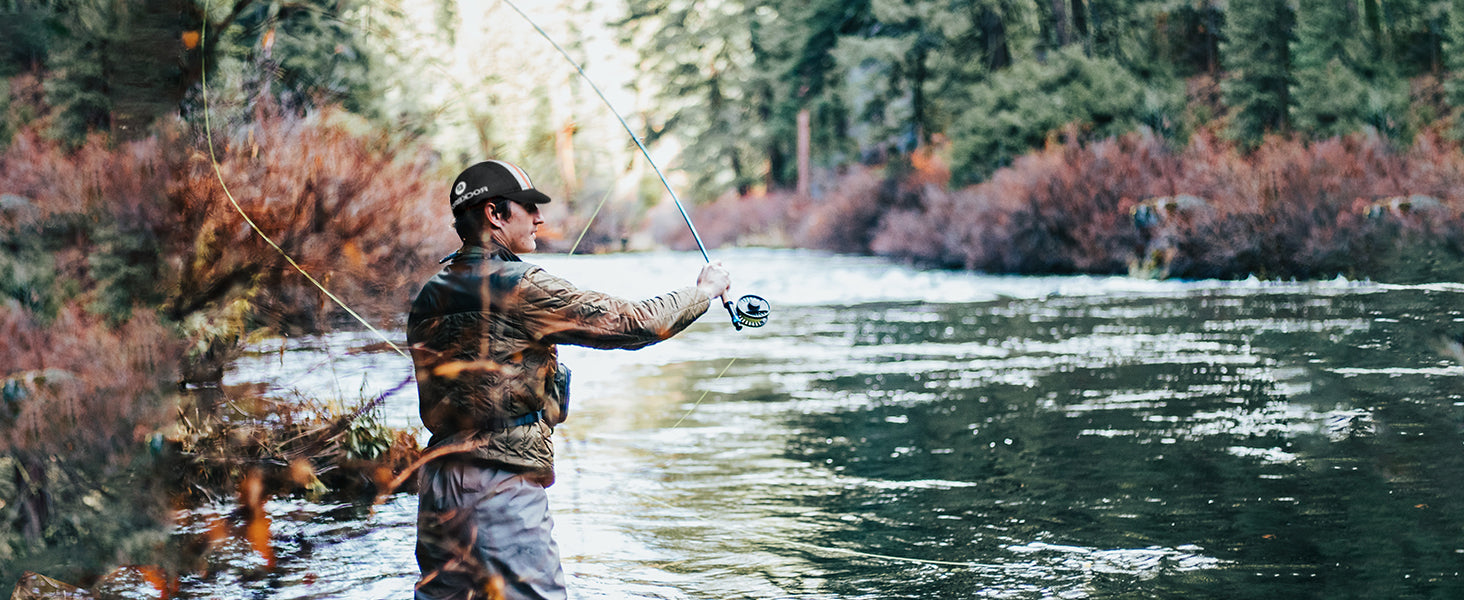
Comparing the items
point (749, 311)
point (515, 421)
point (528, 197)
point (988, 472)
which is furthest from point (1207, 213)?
point (515, 421)

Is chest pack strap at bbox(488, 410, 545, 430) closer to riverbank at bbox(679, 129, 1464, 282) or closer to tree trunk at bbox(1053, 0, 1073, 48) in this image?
riverbank at bbox(679, 129, 1464, 282)

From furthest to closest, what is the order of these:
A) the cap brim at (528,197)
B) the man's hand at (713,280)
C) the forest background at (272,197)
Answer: the forest background at (272,197) < the man's hand at (713,280) < the cap brim at (528,197)

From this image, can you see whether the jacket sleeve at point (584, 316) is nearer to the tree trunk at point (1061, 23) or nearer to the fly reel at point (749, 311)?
Answer: the fly reel at point (749, 311)

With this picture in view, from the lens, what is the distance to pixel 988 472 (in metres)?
7.77

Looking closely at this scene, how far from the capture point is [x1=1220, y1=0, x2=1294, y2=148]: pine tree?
3212cm

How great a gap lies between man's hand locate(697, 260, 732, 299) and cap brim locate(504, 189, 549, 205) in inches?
18.9

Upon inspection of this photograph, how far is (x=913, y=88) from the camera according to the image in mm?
42719

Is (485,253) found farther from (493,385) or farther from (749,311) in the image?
(749,311)

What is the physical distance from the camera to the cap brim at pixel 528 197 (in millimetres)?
3570

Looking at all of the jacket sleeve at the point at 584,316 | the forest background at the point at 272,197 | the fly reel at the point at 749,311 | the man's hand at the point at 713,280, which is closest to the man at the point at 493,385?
the jacket sleeve at the point at 584,316

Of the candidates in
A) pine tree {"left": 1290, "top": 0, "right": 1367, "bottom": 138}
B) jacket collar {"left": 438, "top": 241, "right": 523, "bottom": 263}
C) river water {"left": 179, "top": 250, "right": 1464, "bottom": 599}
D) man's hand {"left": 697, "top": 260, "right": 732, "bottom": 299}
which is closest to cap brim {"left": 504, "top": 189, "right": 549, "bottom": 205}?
jacket collar {"left": 438, "top": 241, "right": 523, "bottom": 263}

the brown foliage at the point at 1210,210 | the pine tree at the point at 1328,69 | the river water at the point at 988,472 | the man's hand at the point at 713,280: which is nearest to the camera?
the man's hand at the point at 713,280

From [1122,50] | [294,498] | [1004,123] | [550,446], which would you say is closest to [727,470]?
[294,498]

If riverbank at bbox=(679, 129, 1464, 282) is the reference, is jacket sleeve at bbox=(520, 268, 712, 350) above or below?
below
